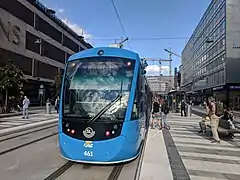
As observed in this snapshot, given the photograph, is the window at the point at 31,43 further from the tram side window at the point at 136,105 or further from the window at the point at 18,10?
the tram side window at the point at 136,105

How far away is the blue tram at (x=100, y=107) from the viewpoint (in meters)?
7.65

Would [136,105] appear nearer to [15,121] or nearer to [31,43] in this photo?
[15,121]

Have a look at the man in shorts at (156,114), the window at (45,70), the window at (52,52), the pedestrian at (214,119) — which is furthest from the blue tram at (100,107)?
the window at (52,52)

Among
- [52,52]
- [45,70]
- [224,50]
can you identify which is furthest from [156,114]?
[52,52]

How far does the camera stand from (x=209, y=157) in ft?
31.0

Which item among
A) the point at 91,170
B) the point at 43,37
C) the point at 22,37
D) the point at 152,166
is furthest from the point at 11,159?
the point at 43,37

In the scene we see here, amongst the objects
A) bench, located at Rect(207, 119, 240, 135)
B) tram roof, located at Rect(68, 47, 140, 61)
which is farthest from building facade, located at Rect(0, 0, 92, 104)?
tram roof, located at Rect(68, 47, 140, 61)

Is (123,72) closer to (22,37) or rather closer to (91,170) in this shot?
(91,170)

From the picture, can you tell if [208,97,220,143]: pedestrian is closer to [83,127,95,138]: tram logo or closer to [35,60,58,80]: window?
[83,127,95,138]: tram logo

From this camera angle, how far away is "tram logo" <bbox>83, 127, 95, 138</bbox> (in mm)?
7656

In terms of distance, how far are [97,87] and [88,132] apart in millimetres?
1282

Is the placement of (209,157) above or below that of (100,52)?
below

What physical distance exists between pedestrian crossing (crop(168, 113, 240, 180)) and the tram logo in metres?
2.55

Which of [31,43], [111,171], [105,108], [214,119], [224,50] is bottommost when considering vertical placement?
[111,171]
